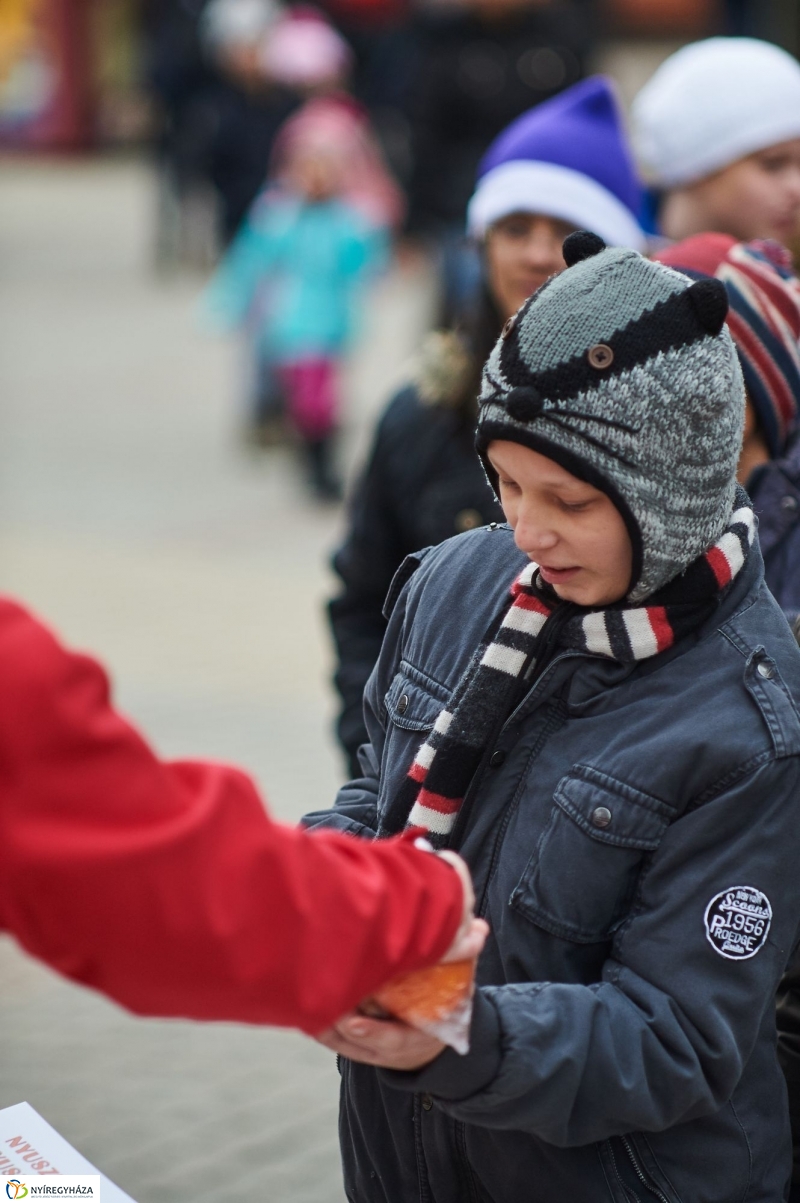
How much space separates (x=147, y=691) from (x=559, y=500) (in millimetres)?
4402

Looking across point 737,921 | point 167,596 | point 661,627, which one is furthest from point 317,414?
point 737,921

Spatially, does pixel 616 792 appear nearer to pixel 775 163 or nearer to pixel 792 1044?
pixel 792 1044

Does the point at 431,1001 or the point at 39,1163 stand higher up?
the point at 431,1001

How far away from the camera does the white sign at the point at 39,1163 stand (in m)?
1.97

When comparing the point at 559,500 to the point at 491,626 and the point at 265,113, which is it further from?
the point at 265,113

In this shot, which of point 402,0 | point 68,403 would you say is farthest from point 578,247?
point 402,0

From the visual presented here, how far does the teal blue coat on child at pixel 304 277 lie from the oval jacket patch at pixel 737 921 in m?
7.73

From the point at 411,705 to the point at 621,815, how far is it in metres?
0.35

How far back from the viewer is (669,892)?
172 cm

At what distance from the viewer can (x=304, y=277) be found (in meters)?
9.22

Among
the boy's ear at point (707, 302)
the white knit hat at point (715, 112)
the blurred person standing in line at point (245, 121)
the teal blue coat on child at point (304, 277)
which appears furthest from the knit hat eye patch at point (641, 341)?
the blurred person standing in line at point (245, 121)

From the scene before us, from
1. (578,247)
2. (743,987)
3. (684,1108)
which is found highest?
(578,247)

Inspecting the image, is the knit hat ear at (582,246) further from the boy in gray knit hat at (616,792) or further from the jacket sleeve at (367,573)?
the jacket sleeve at (367,573)

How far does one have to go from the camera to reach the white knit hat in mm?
3383
